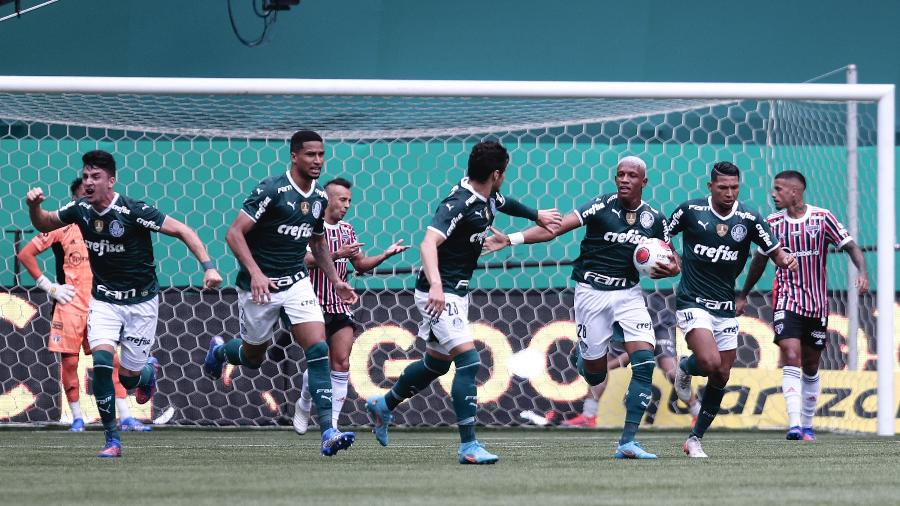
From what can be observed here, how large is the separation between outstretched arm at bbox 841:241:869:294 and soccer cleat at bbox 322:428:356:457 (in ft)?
15.3

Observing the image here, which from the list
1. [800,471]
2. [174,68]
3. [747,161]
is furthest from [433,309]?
[174,68]

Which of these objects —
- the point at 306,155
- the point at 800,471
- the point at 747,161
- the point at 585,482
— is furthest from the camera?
the point at 747,161

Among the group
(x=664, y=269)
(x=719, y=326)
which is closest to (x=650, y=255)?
(x=664, y=269)

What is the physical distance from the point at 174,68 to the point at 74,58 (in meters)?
1.19

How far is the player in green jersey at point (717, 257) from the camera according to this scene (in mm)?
8516

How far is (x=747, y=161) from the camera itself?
42.8 feet

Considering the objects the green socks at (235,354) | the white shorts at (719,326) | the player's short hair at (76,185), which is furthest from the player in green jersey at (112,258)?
the white shorts at (719,326)

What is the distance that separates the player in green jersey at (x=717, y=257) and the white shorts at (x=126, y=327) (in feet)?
11.2

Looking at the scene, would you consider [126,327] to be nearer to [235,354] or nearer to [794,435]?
[235,354]

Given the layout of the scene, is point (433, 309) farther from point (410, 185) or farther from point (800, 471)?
point (410, 185)

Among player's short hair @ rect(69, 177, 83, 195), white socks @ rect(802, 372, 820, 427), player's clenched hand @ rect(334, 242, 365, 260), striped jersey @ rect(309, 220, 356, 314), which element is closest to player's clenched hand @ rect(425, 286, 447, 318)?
player's clenched hand @ rect(334, 242, 365, 260)

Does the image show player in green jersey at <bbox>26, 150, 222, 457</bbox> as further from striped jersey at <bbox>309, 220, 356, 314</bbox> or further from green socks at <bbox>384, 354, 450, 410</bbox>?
striped jersey at <bbox>309, 220, 356, 314</bbox>

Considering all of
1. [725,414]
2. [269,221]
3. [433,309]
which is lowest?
[725,414]

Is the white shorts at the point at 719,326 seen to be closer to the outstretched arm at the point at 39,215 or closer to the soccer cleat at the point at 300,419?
the soccer cleat at the point at 300,419
